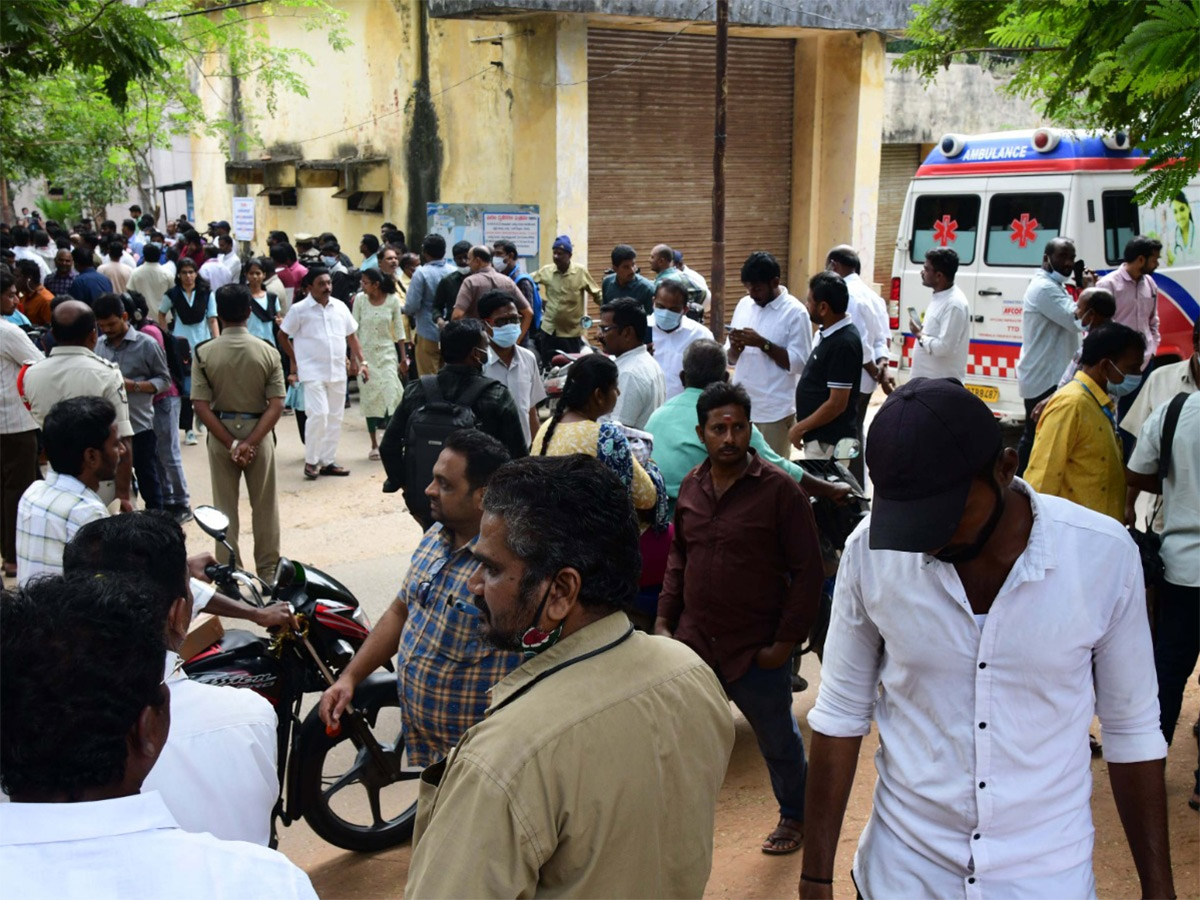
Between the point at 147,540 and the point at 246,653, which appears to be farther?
the point at 246,653

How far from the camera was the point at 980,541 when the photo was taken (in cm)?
219

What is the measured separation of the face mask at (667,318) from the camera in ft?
25.4

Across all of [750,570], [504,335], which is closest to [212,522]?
[750,570]

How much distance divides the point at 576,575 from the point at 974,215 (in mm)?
10062

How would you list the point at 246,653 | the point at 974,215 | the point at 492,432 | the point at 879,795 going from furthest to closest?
1. the point at 974,215
2. the point at 492,432
3. the point at 246,653
4. the point at 879,795

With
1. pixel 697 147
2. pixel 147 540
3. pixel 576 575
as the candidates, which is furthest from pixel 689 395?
pixel 697 147

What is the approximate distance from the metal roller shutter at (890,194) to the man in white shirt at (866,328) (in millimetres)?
12988

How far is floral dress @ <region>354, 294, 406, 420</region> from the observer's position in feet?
34.3

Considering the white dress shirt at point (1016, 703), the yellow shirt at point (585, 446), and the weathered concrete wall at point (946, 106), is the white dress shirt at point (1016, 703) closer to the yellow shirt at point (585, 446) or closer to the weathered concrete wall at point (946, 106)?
the yellow shirt at point (585, 446)

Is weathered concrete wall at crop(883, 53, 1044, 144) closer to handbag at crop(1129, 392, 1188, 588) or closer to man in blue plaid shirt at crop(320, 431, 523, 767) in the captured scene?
handbag at crop(1129, 392, 1188, 588)

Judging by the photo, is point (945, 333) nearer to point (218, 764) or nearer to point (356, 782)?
point (356, 782)

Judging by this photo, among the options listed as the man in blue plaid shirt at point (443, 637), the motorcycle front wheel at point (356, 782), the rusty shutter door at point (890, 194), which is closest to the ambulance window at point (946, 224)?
the motorcycle front wheel at point (356, 782)

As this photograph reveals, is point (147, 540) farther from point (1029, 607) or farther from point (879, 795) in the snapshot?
point (1029, 607)

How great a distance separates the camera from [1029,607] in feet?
7.12
